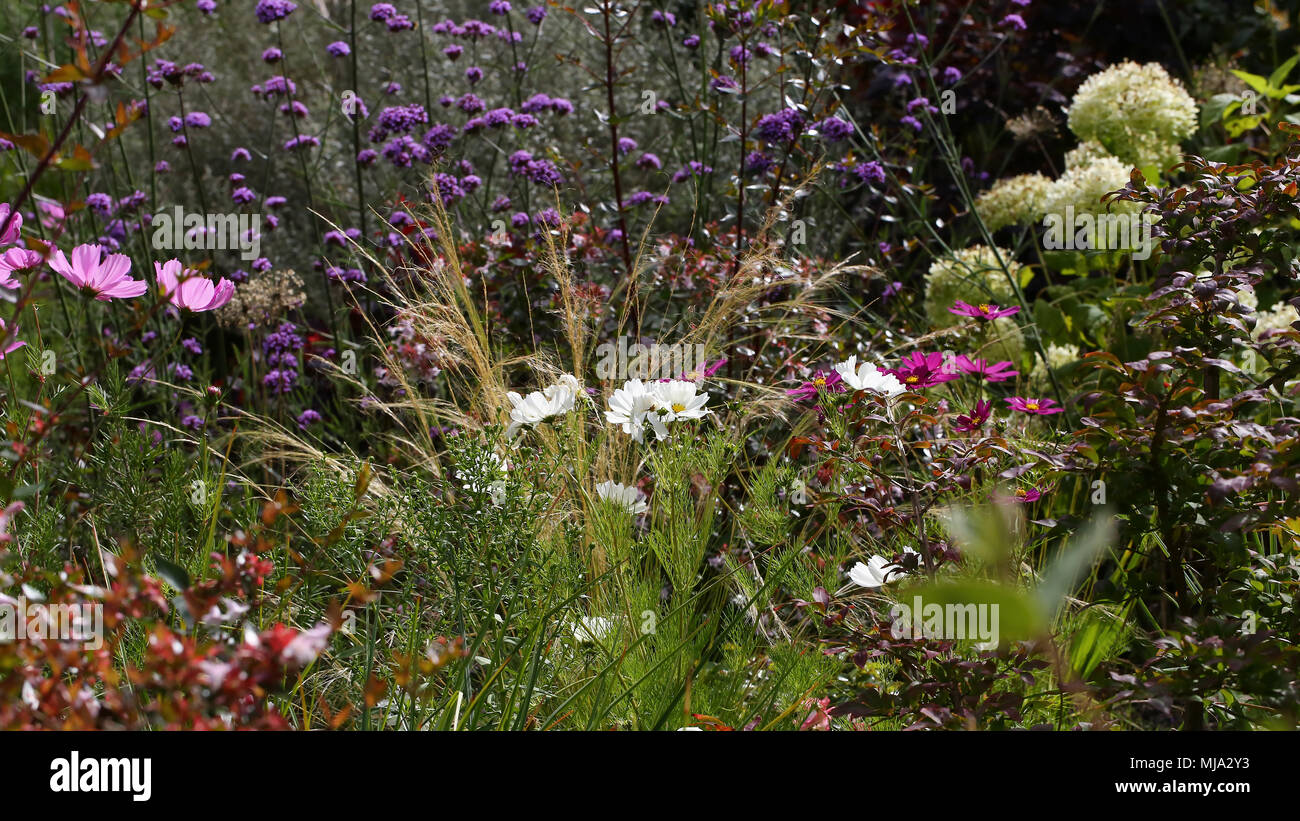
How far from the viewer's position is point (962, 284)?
156 inches

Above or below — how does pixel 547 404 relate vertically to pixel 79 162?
below

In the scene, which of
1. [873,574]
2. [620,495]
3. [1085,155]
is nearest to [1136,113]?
[1085,155]

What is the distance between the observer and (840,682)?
7.77 feet

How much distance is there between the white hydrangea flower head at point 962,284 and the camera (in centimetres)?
391

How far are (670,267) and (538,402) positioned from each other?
1.45 meters

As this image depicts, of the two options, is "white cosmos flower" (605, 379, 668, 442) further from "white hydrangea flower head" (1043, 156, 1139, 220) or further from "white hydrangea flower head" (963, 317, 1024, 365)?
"white hydrangea flower head" (1043, 156, 1139, 220)

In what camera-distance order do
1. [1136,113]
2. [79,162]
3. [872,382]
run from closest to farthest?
[79,162] → [872,382] → [1136,113]

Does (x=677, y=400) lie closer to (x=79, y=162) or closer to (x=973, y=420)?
(x=973, y=420)

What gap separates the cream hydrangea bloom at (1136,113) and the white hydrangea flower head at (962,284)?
1.95 feet

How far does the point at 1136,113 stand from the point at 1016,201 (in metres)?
0.51

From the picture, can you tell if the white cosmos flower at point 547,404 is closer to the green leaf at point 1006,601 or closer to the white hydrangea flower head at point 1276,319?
the green leaf at point 1006,601

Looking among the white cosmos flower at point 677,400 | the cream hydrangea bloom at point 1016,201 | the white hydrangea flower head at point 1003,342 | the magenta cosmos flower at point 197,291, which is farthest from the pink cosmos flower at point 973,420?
the cream hydrangea bloom at point 1016,201
